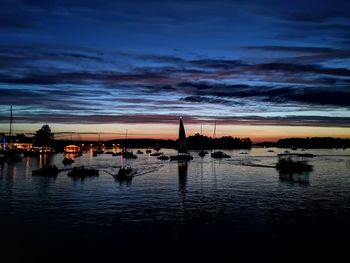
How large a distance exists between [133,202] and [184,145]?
106710mm

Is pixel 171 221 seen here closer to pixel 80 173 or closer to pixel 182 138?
pixel 80 173

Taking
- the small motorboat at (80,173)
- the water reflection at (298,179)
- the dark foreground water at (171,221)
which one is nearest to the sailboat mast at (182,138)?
the water reflection at (298,179)

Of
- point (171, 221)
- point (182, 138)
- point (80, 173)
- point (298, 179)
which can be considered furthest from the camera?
point (182, 138)

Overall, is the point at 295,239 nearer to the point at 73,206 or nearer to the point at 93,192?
the point at 73,206

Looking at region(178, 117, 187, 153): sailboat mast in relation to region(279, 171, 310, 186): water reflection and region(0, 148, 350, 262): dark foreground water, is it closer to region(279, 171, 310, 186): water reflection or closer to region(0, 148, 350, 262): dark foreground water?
region(279, 171, 310, 186): water reflection

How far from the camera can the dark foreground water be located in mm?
32562

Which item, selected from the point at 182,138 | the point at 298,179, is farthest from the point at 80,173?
the point at 182,138

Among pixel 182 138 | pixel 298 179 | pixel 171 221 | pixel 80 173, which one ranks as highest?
pixel 182 138

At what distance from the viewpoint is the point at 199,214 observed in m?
48.2

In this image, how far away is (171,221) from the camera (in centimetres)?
4394

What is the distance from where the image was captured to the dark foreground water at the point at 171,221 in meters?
32.6

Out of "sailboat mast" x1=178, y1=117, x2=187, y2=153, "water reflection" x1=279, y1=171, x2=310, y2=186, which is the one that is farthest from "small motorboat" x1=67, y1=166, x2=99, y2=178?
"sailboat mast" x1=178, y1=117, x2=187, y2=153

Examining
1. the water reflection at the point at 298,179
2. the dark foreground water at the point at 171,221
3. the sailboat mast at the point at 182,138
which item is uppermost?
the sailboat mast at the point at 182,138

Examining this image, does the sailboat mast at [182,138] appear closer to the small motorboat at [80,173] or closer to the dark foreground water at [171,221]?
the small motorboat at [80,173]
